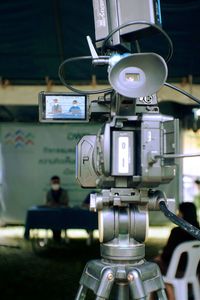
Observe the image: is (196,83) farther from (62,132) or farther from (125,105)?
(62,132)

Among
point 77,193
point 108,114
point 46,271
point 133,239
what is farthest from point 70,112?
point 77,193

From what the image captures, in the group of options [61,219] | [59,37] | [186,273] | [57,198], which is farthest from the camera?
[57,198]

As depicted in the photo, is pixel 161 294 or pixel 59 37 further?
pixel 59 37

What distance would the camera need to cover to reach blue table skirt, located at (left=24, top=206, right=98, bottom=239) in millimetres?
6480

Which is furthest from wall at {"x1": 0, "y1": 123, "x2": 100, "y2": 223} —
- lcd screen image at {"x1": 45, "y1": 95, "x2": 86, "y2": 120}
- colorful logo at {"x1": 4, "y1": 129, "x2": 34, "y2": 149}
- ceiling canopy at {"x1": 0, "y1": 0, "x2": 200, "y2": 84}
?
lcd screen image at {"x1": 45, "y1": 95, "x2": 86, "y2": 120}

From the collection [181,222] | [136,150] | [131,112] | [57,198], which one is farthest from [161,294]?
[57,198]

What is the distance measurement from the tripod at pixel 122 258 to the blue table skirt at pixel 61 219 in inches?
187

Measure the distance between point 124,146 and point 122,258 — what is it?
0.40m

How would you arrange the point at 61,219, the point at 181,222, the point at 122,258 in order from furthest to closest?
Answer: the point at 61,219, the point at 122,258, the point at 181,222

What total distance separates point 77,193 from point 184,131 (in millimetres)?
2121

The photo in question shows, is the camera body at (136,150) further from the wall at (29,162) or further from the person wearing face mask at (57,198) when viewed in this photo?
the wall at (29,162)

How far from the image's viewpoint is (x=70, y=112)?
1.73 m

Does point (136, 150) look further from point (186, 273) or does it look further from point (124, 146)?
point (186, 273)

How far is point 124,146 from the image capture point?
61.2 inches
